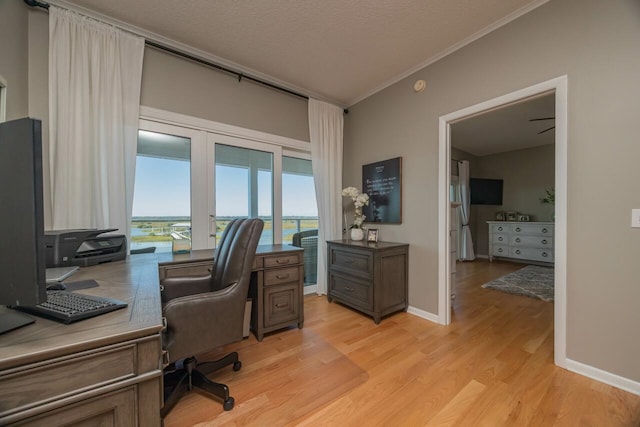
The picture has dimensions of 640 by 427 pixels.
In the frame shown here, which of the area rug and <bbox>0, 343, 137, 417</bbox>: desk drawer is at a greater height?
<bbox>0, 343, 137, 417</bbox>: desk drawer

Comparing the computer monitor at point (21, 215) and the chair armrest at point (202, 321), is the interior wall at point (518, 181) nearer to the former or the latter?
the chair armrest at point (202, 321)

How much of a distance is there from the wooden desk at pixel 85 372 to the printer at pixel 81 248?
2.57ft

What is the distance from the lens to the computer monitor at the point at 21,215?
63cm

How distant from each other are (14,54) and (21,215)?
6.37ft

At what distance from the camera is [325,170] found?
10.8ft

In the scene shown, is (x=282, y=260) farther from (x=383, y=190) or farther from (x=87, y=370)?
(x=87, y=370)

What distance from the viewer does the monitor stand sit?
2.26 ft

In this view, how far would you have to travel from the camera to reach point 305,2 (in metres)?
1.85

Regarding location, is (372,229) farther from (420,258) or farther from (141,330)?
(141,330)

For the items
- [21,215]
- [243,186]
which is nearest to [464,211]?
[243,186]

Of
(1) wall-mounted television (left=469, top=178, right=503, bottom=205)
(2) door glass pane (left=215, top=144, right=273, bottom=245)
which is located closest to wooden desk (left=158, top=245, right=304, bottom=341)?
(2) door glass pane (left=215, top=144, right=273, bottom=245)

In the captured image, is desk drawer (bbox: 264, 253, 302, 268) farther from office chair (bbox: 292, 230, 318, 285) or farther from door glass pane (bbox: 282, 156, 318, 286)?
office chair (bbox: 292, 230, 318, 285)

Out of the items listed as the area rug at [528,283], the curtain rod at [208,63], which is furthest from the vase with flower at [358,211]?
the area rug at [528,283]

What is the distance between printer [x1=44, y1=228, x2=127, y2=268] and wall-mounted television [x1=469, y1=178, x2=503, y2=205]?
258 inches
